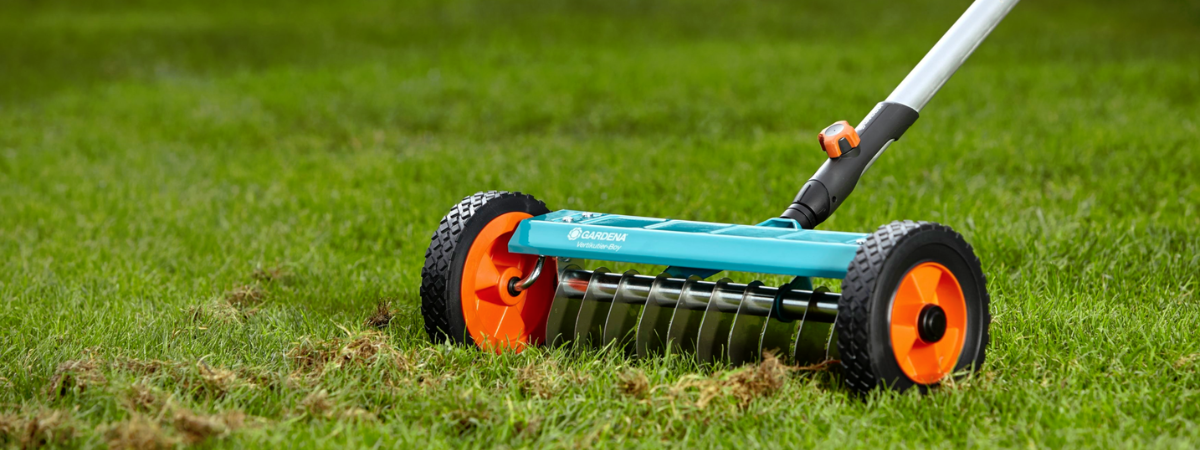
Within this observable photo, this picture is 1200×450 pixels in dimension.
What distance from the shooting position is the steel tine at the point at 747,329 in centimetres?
313

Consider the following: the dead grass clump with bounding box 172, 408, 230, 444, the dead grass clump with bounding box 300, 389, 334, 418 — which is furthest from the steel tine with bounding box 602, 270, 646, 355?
the dead grass clump with bounding box 172, 408, 230, 444

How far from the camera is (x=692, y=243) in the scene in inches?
119

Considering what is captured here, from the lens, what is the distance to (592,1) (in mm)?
15914

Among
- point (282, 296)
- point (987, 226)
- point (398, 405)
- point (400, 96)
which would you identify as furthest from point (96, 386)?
point (400, 96)

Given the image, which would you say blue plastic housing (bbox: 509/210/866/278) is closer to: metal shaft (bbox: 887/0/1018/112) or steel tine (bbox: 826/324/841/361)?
steel tine (bbox: 826/324/841/361)

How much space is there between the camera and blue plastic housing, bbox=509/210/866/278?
281 cm

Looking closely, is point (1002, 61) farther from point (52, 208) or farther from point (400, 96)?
point (52, 208)

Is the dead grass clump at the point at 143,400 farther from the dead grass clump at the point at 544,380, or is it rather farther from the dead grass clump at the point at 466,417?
the dead grass clump at the point at 544,380

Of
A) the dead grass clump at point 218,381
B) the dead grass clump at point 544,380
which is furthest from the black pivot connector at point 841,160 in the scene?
the dead grass clump at point 218,381

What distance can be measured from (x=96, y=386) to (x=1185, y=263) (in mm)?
4147

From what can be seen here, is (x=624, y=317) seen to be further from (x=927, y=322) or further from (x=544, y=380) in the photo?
(x=927, y=322)


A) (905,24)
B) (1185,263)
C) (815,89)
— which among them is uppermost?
(905,24)

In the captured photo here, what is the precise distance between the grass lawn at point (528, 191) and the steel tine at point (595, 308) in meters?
0.13

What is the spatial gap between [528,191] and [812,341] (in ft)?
11.3
